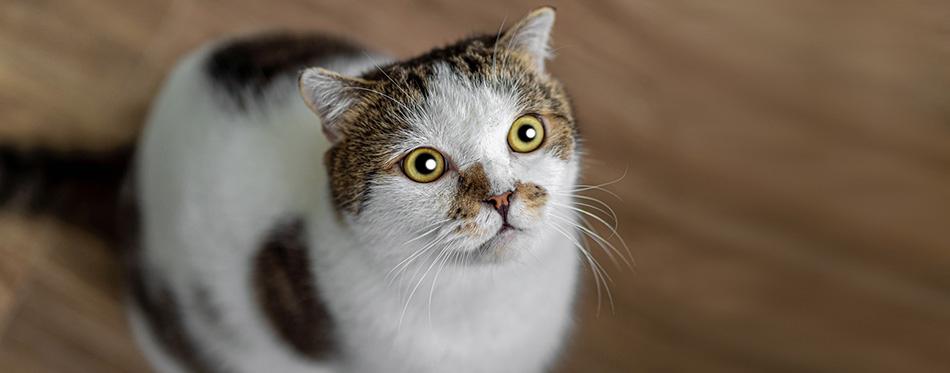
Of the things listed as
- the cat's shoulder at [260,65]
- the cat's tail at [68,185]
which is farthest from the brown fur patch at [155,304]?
the cat's shoulder at [260,65]

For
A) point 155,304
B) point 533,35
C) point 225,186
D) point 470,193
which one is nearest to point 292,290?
point 225,186

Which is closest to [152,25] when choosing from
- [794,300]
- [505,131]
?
[505,131]

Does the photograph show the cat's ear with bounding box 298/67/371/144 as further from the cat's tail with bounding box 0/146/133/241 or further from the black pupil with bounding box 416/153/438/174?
the cat's tail with bounding box 0/146/133/241

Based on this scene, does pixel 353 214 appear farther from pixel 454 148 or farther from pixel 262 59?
pixel 262 59

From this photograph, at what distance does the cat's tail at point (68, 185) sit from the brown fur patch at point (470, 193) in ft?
2.70

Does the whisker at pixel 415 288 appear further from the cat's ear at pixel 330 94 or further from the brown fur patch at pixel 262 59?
the brown fur patch at pixel 262 59

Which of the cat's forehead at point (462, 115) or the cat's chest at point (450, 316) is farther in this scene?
the cat's chest at point (450, 316)

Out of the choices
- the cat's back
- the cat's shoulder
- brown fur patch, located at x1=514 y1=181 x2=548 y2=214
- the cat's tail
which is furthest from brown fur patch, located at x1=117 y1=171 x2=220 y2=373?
brown fur patch, located at x1=514 y1=181 x2=548 y2=214

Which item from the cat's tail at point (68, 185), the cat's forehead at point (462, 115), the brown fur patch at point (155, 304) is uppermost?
the cat's forehead at point (462, 115)

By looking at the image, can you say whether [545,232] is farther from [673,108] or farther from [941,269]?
[941,269]

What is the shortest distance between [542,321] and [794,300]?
2.50 ft

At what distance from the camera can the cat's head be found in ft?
2.38

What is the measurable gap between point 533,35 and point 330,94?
27 cm

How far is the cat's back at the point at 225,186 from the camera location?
3.19ft
